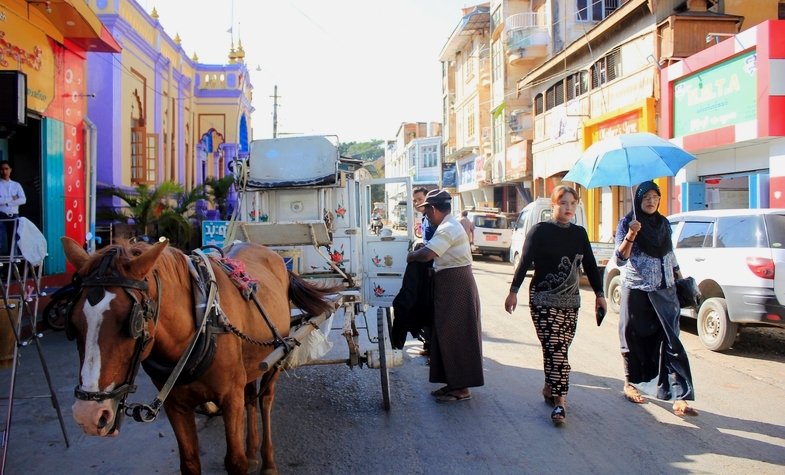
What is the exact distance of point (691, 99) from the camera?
51.9 ft

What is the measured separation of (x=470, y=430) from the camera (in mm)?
4840

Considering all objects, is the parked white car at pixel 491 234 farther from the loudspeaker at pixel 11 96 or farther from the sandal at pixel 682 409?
the sandal at pixel 682 409

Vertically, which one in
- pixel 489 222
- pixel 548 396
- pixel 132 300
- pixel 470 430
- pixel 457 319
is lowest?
pixel 470 430

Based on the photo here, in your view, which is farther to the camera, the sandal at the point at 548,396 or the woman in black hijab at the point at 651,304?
the sandal at the point at 548,396

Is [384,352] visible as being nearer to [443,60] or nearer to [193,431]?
[193,431]

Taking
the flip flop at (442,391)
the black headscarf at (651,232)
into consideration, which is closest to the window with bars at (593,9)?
the black headscarf at (651,232)

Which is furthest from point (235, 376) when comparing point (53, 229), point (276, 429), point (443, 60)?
point (443, 60)

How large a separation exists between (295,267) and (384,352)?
2207 mm

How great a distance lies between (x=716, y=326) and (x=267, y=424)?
614cm

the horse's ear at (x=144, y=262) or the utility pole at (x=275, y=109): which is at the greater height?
the utility pole at (x=275, y=109)

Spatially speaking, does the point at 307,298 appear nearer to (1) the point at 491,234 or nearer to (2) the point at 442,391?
(2) the point at 442,391

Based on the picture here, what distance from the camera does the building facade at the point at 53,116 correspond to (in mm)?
8852

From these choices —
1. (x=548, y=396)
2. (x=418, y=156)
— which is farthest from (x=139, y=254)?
(x=418, y=156)

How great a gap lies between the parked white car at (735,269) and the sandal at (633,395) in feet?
8.38
